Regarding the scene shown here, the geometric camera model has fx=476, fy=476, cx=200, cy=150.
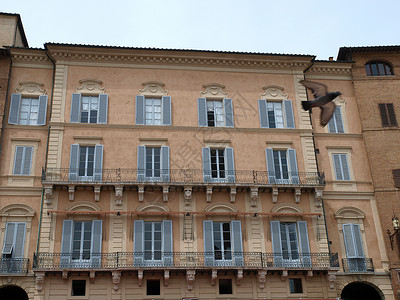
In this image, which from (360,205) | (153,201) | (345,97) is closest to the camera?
(153,201)

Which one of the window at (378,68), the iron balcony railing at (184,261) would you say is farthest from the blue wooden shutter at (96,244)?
the window at (378,68)

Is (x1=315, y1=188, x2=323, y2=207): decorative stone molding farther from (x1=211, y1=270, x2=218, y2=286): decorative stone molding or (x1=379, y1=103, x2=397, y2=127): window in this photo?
(x1=211, y1=270, x2=218, y2=286): decorative stone molding

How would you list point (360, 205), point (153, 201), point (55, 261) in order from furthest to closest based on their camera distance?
1. point (360, 205)
2. point (153, 201)
3. point (55, 261)

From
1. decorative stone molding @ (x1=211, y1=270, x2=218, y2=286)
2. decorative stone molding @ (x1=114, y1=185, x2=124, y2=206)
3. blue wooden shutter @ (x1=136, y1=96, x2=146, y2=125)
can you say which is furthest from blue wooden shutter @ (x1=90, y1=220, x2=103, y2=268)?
blue wooden shutter @ (x1=136, y1=96, x2=146, y2=125)

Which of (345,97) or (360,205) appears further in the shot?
(345,97)

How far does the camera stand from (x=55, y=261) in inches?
922

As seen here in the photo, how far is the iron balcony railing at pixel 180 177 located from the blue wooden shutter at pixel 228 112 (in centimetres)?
304

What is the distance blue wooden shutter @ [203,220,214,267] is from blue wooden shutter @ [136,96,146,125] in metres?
6.82

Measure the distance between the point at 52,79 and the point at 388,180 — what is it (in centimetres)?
2027

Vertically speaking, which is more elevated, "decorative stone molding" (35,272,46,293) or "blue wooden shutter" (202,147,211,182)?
"blue wooden shutter" (202,147,211,182)

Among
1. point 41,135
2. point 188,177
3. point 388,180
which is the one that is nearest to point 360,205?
point 388,180

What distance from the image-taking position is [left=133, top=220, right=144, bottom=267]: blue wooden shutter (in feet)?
78.3

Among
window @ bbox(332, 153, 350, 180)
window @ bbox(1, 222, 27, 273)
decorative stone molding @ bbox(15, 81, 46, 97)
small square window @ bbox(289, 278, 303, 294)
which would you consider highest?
decorative stone molding @ bbox(15, 81, 46, 97)

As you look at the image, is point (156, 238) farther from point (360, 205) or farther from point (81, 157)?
point (360, 205)
